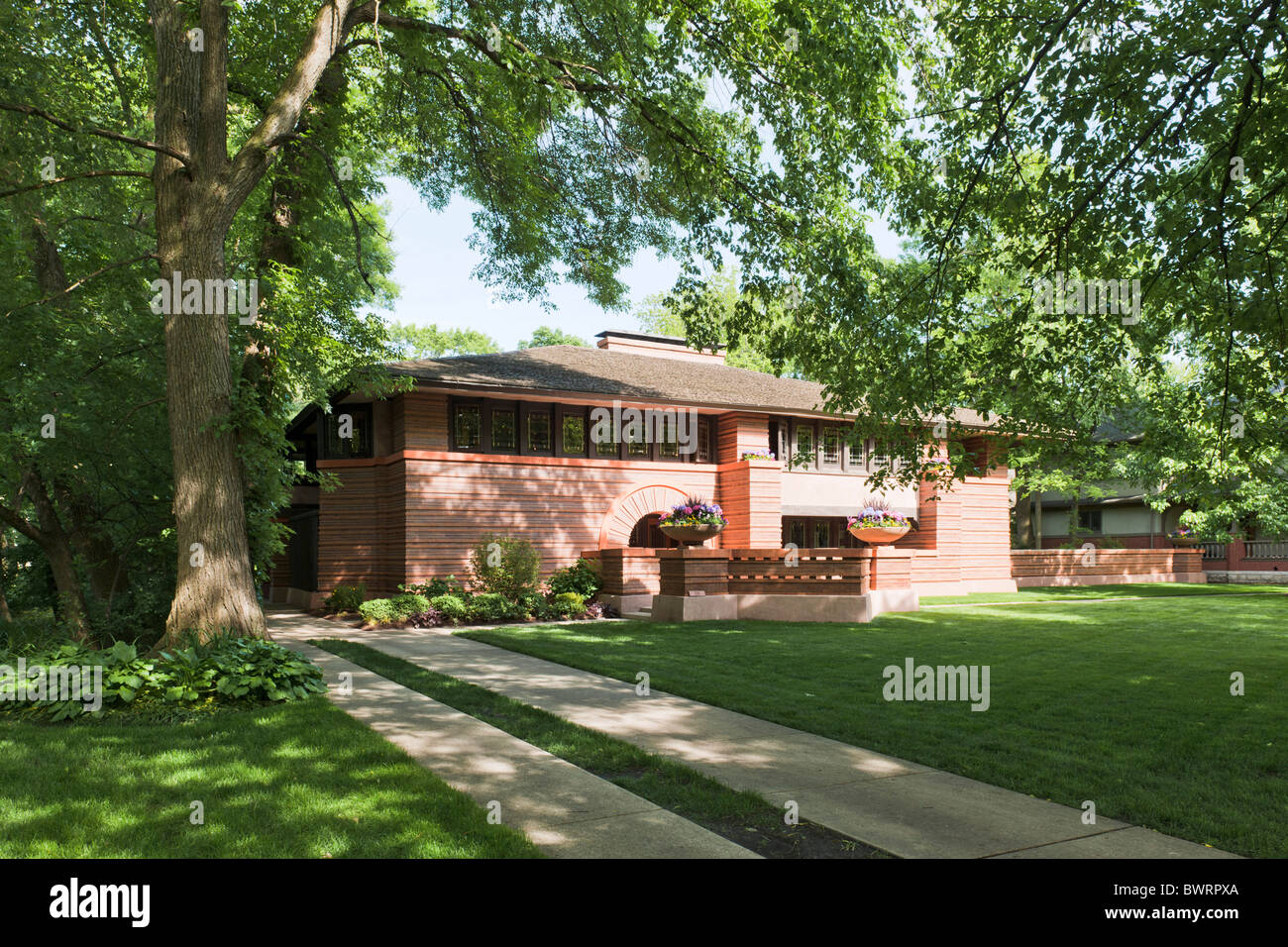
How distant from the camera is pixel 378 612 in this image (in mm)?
18109

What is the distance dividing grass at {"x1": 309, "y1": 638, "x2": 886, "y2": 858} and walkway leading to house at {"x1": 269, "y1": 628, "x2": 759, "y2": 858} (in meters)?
0.18

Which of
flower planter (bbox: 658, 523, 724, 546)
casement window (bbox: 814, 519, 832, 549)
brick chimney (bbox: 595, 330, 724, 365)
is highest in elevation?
brick chimney (bbox: 595, 330, 724, 365)

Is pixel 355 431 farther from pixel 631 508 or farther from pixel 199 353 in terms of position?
pixel 199 353

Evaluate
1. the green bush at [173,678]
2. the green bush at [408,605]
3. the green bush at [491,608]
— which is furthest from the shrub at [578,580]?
the green bush at [173,678]

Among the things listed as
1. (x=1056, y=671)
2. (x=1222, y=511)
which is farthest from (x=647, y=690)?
(x=1222, y=511)

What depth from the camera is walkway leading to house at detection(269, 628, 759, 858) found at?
462 cm

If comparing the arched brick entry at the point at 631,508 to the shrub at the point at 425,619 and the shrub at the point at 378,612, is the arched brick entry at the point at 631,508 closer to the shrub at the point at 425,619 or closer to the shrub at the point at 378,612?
the shrub at the point at 425,619

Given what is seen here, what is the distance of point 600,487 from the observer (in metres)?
22.7

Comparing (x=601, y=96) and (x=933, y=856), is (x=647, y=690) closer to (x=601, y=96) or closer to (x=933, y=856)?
(x=933, y=856)

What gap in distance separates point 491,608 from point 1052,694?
12.8m

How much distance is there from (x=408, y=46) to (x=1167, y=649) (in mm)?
14955

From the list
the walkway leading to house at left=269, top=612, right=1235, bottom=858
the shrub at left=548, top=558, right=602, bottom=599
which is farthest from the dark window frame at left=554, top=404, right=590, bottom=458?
the walkway leading to house at left=269, top=612, right=1235, bottom=858

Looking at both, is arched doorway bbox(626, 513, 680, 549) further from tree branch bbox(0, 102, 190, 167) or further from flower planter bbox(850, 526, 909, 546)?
tree branch bbox(0, 102, 190, 167)

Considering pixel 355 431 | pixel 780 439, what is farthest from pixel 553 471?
pixel 780 439
